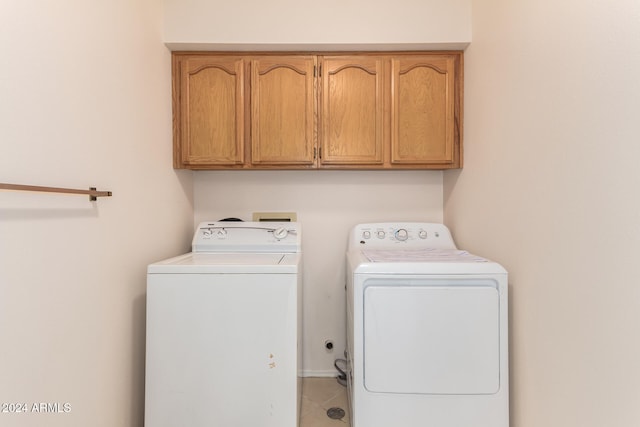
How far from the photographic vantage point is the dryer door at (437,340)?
47.8 inches

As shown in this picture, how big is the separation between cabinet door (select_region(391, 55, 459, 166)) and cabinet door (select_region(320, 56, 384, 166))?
0.10 metres

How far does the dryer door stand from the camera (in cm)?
121

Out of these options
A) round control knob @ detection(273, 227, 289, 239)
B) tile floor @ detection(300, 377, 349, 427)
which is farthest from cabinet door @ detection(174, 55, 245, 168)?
tile floor @ detection(300, 377, 349, 427)

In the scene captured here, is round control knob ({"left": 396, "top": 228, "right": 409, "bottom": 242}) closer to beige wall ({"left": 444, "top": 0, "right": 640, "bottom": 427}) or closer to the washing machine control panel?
beige wall ({"left": 444, "top": 0, "right": 640, "bottom": 427})

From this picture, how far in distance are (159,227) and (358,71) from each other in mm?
1483

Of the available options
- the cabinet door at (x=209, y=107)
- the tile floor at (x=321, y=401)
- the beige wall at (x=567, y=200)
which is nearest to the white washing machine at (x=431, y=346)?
the beige wall at (x=567, y=200)

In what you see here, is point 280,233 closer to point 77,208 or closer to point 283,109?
point 283,109

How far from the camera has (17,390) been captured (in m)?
0.85

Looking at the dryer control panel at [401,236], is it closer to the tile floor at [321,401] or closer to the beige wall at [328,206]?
the beige wall at [328,206]

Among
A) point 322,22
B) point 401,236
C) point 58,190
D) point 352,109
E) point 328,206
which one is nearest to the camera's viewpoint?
point 58,190

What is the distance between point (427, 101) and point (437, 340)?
1.36 m

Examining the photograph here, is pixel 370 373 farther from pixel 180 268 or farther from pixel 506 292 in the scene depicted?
pixel 180 268

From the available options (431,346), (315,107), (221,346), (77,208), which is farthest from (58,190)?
(431,346)

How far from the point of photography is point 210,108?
1821mm
